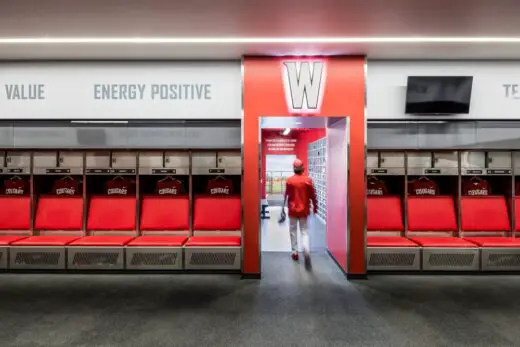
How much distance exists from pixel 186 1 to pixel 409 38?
2428 mm

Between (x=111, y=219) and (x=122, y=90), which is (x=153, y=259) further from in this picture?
(x=122, y=90)

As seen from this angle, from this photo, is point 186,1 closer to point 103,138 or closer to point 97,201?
point 103,138

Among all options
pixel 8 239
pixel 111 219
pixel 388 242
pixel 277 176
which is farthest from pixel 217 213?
pixel 277 176

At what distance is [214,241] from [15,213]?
2.97 metres

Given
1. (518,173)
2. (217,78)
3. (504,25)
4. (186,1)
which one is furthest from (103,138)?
(518,173)

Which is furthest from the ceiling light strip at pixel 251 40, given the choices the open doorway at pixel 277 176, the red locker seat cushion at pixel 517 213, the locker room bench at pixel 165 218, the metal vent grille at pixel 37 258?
the open doorway at pixel 277 176

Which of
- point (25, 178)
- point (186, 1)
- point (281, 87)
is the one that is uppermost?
point (186, 1)

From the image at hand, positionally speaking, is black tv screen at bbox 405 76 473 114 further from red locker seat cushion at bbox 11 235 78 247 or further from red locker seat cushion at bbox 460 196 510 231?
red locker seat cushion at bbox 11 235 78 247

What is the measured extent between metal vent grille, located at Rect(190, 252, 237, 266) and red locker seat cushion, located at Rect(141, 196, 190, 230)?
0.65 meters

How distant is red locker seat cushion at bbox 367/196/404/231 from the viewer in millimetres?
4676

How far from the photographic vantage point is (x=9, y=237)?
14.5ft

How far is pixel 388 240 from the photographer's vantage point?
4320 millimetres

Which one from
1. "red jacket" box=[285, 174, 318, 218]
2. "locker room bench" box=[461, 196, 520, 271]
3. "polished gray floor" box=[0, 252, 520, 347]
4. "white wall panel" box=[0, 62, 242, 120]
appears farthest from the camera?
"red jacket" box=[285, 174, 318, 218]

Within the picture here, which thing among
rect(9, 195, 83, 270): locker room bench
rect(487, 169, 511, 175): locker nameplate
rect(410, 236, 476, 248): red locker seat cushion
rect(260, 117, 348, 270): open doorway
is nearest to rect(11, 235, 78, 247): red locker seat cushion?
rect(9, 195, 83, 270): locker room bench
